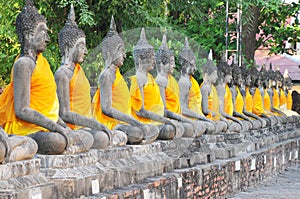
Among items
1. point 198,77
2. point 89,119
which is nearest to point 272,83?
point 198,77

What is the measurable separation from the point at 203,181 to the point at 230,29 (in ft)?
34.3

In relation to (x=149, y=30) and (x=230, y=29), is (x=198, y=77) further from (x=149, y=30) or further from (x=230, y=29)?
(x=230, y=29)

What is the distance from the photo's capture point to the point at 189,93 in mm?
11766

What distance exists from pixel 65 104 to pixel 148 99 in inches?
88.5

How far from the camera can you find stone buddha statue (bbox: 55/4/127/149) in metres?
7.75

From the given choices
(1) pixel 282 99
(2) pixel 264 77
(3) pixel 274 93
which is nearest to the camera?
(2) pixel 264 77

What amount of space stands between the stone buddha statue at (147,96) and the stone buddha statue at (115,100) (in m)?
0.61

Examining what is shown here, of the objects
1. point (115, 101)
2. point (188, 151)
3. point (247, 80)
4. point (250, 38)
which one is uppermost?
point (250, 38)

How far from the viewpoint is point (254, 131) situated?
15.1 metres

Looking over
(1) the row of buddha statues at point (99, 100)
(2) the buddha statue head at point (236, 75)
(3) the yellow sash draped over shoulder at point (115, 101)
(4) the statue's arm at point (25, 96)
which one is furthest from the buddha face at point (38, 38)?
(2) the buddha statue head at point (236, 75)

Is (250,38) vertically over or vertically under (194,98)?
over

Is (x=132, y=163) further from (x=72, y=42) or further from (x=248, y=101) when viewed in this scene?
(x=248, y=101)

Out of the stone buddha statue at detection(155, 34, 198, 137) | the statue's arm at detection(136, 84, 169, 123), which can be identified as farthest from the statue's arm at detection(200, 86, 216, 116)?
the statue's arm at detection(136, 84, 169, 123)

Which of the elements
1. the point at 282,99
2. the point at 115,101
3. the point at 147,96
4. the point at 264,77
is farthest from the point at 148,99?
the point at 282,99
